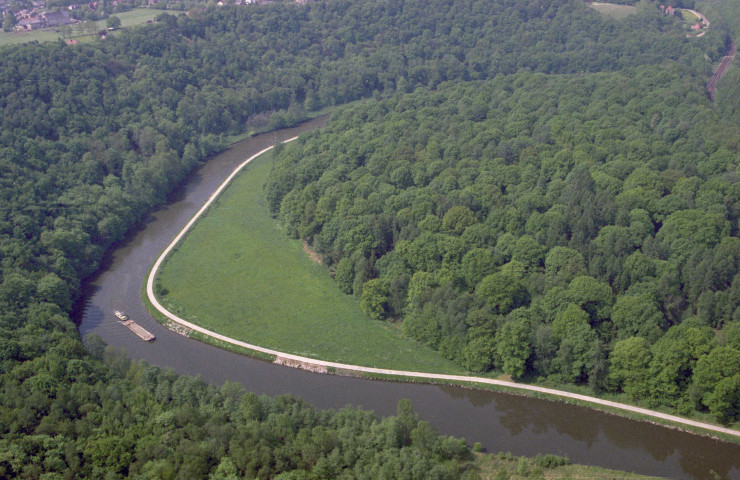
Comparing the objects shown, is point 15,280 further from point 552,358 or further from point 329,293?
point 552,358

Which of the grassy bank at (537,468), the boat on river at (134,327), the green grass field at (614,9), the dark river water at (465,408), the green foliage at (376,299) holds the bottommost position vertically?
A: the dark river water at (465,408)

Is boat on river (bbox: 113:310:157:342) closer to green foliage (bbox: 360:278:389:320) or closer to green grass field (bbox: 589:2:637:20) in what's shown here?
green foliage (bbox: 360:278:389:320)

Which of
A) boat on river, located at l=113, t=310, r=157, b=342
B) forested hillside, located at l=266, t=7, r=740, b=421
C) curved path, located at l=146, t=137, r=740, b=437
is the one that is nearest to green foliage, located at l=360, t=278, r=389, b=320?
forested hillside, located at l=266, t=7, r=740, b=421

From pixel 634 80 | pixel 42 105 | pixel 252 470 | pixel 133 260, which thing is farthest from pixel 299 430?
pixel 634 80

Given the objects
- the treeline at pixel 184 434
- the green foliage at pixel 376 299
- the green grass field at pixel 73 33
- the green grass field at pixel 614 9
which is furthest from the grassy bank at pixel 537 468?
the green grass field at pixel 614 9

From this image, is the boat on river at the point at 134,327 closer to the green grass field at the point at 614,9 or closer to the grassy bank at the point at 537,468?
the grassy bank at the point at 537,468

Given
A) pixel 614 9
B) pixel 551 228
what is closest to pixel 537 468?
pixel 551 228

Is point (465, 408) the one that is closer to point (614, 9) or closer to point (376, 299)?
point (376, 299)
